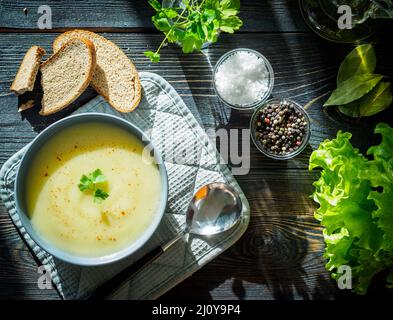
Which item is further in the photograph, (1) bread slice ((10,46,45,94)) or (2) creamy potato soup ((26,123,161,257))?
(1) bread slice ((10,46,45,94))

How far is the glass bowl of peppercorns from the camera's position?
149 cm

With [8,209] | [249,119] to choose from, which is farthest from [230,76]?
[8,209]

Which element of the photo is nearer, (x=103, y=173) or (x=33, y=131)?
(x=103, y=173)

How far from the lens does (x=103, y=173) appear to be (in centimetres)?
135

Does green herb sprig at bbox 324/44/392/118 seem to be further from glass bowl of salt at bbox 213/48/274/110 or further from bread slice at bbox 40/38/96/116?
bread slice at bbox 40/38/96/116

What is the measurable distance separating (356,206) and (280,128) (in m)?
0.34

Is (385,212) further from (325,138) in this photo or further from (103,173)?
(103,173)

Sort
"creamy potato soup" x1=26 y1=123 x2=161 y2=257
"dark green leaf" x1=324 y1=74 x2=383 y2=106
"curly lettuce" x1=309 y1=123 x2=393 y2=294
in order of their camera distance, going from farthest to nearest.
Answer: "dark green leaf" x1=324 y1=74 x2=383 y2=106, "creamy potato soup" x1=26 y1=123 x2=161 y2=257, "curly lettuce" x1=309 y1=123 x2=393 y2=294

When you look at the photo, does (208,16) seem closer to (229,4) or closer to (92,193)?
(229,4)

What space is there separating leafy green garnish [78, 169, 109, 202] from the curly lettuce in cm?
58

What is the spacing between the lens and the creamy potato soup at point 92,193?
Answer: 4.41 feet

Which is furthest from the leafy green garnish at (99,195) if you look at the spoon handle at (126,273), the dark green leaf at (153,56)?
the dark green leaf at (153,56)

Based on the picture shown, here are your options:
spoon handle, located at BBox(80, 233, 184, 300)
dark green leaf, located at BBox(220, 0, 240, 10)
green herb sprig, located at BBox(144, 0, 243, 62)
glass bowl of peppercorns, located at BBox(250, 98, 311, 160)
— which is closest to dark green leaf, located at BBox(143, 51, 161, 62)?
green herb sprig, located at BBox(144, 0, 243, 62)

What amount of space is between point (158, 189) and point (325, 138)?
0.54 metres
